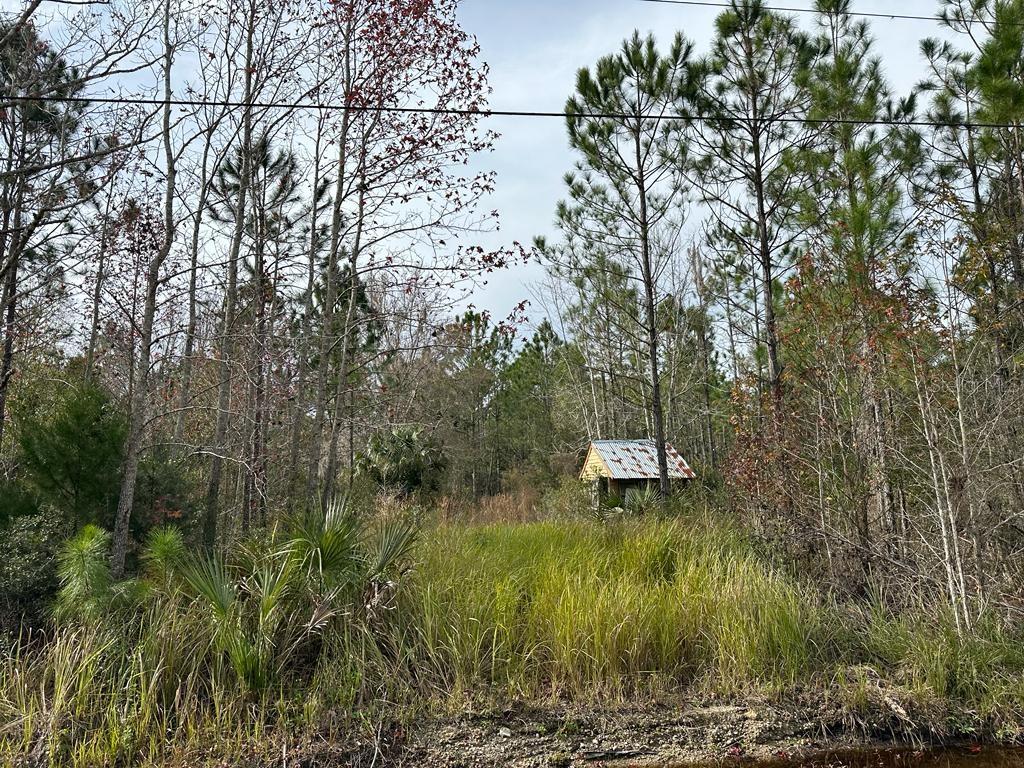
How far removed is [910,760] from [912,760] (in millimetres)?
14

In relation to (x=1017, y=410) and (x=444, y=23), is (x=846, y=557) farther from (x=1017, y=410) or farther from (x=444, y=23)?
(x=444, y=23)

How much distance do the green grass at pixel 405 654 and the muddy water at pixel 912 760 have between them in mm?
242

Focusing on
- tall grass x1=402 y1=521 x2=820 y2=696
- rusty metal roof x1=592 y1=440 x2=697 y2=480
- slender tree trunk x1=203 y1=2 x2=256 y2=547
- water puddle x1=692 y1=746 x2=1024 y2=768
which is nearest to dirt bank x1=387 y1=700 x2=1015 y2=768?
water puddle x1=692 y1=746 x2=1024 y2=768

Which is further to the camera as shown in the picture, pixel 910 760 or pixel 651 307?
pixel 651 307

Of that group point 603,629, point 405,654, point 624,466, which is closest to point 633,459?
point 624,466

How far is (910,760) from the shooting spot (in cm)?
514

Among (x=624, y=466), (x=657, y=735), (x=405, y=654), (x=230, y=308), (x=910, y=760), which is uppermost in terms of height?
(x=230, y=308)

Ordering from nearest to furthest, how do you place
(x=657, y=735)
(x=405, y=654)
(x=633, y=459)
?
(x=657, y=735) → (x=405, y=654) → (x=633, y=459)

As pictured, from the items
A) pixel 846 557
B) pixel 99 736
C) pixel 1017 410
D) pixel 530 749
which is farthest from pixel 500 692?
pixel 1017 410

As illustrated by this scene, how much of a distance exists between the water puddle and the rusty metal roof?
34.3ft

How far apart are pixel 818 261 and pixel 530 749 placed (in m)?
6.91

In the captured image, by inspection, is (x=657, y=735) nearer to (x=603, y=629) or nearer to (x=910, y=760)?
(x=603, y=629)

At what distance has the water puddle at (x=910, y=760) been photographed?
5.05 metres

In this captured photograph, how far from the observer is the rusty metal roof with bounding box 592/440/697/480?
53.3 feet
